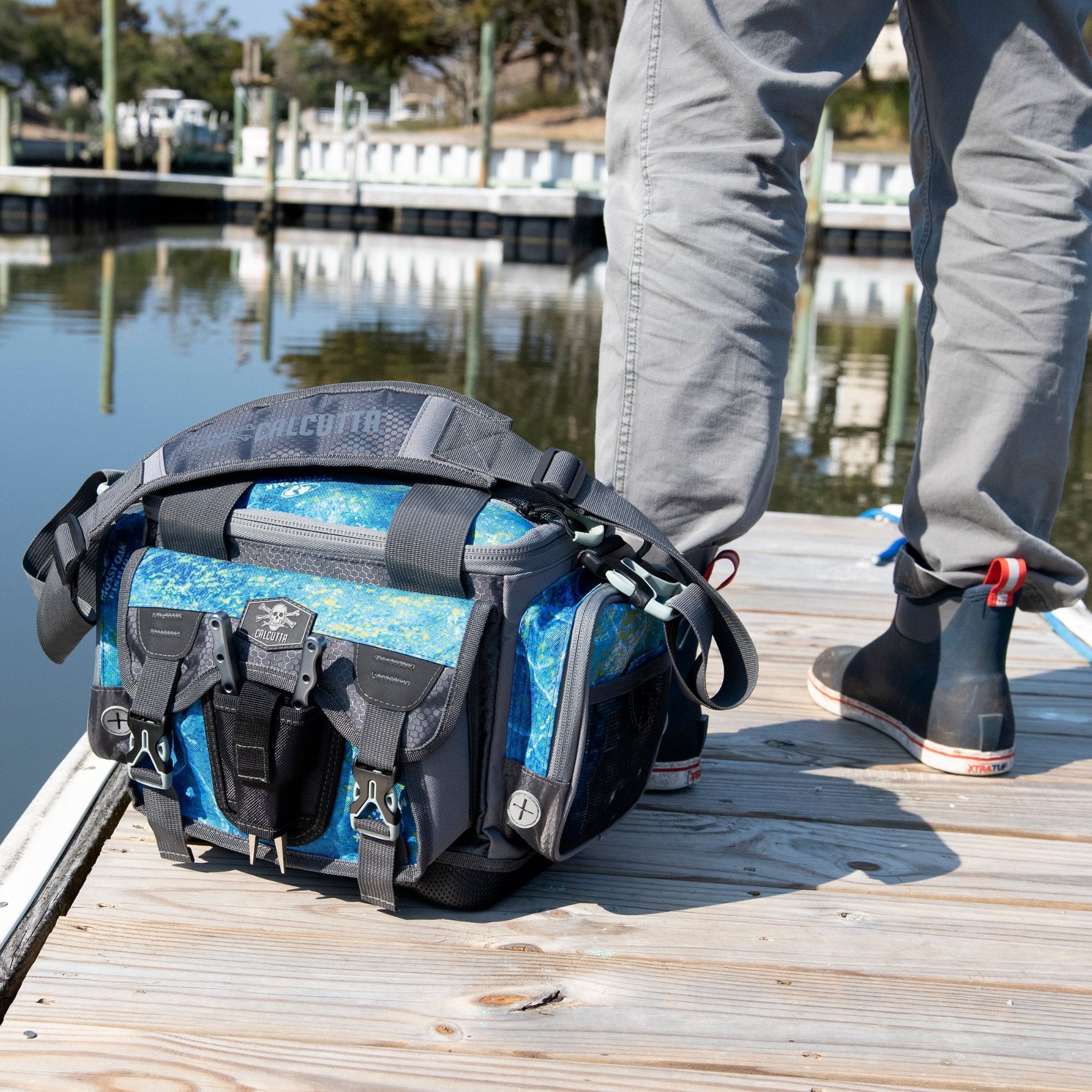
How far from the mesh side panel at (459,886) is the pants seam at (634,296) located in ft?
1.18

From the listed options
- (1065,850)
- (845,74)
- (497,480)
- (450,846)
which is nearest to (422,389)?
(497,480)

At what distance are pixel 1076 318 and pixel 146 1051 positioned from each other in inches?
41.2

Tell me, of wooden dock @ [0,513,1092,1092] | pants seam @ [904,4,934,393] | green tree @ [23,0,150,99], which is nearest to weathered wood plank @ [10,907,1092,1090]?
wooden dock @ [0,513,1092,1092]

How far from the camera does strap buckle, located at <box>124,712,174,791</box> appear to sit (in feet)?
3.32

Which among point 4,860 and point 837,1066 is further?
point 4,860

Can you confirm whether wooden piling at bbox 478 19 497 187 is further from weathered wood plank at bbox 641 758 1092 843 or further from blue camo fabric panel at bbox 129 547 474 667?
blue camo fabric panel at bbox 129 547 474 667

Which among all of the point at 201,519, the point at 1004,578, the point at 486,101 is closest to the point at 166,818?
the point at 201,519

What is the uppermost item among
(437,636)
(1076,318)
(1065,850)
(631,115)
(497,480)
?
(631,115)

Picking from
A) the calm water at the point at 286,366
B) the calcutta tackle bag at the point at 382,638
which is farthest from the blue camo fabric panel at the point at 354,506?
the calm water at the point at 286,366

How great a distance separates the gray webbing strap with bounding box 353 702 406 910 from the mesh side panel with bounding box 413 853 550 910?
3 cm

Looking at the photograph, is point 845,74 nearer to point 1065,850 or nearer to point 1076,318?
point 1076,318

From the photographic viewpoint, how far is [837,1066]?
0.85 m

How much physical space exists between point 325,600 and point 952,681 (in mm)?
694

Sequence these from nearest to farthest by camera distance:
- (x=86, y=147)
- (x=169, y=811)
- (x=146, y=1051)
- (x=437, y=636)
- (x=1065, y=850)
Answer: (x=146, y=1051), (x=437, y=636), (x=169, y=811), (x=1065, y=850), (x=86, y=147)
